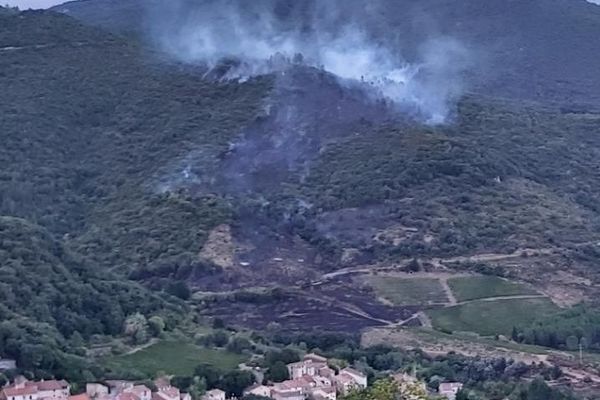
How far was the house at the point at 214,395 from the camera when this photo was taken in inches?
1806

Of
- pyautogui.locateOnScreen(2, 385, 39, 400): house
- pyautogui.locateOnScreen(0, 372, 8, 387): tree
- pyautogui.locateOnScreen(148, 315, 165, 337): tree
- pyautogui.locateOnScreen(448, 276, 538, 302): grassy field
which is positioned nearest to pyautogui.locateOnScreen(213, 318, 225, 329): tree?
pyautogui.locateOnScreen(148, 315, 165, 337): tree

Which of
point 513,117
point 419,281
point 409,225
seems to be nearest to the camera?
point 419,281

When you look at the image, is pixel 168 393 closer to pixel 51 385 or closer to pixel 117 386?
pixel 117 386

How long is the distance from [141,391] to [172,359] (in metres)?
6.82

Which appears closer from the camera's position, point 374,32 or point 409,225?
point 409,225

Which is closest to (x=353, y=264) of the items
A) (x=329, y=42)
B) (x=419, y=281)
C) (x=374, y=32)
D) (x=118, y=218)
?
(x=419, y=281)

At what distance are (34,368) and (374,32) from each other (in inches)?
3229

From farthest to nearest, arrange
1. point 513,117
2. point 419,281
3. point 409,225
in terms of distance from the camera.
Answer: point 513,117 < point 409,225 < point 419,281

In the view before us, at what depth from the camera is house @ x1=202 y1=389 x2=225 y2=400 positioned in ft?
151

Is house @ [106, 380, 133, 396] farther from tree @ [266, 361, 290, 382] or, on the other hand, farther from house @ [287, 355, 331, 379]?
house @ [287, 355, 331, 379]

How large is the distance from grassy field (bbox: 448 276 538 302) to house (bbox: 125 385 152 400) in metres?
18.5

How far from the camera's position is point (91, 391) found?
4500 centimetres

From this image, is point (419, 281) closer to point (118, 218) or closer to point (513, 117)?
point (118, 218)

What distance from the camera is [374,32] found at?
126 metres
